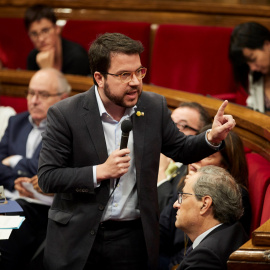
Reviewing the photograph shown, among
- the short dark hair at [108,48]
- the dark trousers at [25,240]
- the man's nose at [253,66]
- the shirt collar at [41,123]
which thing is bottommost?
the dark trousers at [25,240]

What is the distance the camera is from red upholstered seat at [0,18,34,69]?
3.49m

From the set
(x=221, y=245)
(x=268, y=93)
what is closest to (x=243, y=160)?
(x=221, y=245)

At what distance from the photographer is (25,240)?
2.18 meters

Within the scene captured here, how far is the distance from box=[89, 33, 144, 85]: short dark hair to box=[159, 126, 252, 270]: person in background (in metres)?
0.47

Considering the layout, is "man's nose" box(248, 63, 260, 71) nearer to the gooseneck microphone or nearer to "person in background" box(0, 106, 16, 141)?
"person in background" box(0, 106, 16, 141)

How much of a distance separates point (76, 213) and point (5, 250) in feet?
2.09

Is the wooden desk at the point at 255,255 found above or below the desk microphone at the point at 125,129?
below

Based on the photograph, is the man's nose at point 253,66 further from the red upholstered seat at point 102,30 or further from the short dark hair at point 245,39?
the red upholstered seat at point 102,30

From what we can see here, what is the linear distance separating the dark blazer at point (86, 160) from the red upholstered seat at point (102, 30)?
1.63 metres

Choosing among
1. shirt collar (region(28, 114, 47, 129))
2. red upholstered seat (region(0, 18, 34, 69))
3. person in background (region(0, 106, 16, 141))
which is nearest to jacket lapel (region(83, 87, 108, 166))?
shirt collar (region(28, 114, 47, 129))

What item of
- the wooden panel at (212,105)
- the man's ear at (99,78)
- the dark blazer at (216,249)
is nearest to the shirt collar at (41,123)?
the wooden panel at (212,105)

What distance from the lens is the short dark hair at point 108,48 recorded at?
1503mm

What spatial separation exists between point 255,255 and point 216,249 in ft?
0.69

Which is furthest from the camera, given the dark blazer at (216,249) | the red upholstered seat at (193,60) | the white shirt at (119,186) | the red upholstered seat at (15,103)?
the red upholstered seat at (193,60)
